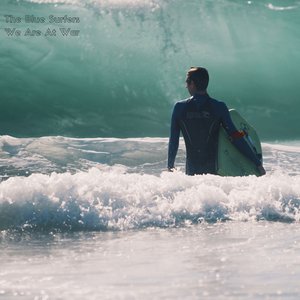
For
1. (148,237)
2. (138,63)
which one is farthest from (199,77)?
(138,63)

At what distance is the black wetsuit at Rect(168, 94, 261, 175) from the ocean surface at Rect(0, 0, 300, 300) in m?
0.14

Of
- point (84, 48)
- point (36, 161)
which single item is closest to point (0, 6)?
point (84, 48)

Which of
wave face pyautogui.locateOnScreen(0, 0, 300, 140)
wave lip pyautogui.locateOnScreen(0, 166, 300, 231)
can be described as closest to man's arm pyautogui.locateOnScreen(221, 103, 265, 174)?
wave lip pyautogui.locateOnScreen(0, 166, 300, 231)

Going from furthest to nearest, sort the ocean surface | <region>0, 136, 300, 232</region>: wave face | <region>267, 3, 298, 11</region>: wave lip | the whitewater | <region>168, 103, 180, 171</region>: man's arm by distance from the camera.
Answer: <region>267, 3, 298, 11</region>: wave lip → <region>168, 103, 180, 171</region>: man's arm → <region>0, 136, 300, 232</region>: wave face → the ocean surface → the whitewater

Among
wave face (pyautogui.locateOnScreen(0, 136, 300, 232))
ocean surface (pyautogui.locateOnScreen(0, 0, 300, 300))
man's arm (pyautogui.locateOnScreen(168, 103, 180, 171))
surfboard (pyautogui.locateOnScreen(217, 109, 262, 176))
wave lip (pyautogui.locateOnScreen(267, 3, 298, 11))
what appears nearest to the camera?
ocean surface (pyautogui.locateOnScreen(0, 0, 300, 300))

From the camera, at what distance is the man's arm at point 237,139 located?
6.93 metres

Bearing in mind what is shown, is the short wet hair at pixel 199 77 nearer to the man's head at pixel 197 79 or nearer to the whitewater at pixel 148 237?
the man's head at pixel 197 79

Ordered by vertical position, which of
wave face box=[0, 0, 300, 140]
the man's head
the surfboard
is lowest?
the surfboard

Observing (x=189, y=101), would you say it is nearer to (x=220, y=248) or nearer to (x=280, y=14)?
(x=220, y=248)

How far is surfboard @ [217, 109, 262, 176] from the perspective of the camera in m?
7.14

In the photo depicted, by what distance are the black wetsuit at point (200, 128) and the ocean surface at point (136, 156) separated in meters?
0.14

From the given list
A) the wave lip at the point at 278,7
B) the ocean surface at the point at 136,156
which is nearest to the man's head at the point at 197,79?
the ocean surface at the point at 136,156

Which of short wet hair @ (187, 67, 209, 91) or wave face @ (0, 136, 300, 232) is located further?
short wet hair @ (187, 67, 209, 91)

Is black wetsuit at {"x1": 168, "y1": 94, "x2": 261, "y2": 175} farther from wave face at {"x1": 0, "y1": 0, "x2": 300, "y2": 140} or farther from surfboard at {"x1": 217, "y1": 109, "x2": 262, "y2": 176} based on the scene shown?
wave face at {"x1": 0, "y1": 0, "x2": 300, "y2": 140}
